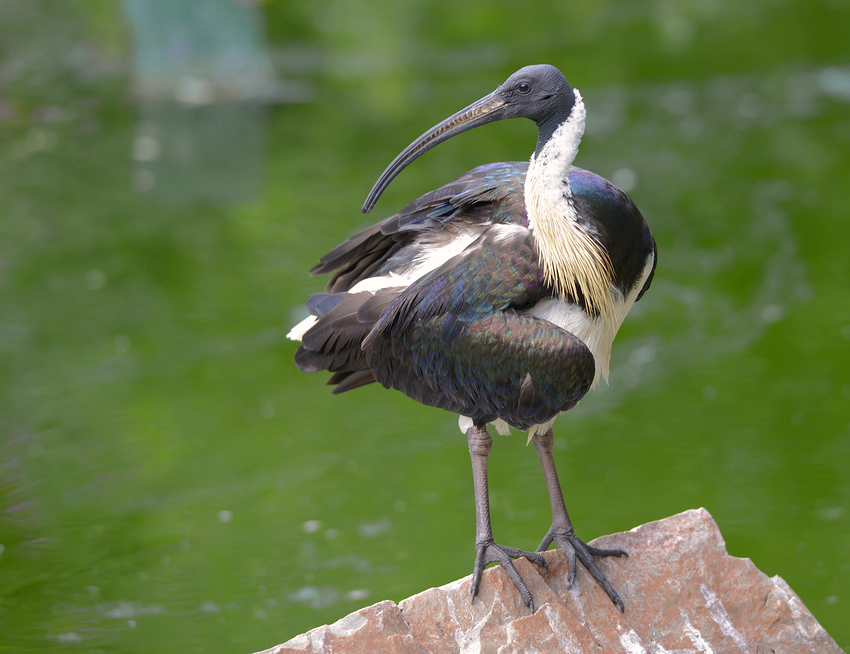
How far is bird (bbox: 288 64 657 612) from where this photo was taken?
3605 mm

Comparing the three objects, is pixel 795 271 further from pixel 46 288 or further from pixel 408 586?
pixel 46 288

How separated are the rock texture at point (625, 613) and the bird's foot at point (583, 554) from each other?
0.03 meters

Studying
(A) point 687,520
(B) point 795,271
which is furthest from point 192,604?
(B) point 795,271

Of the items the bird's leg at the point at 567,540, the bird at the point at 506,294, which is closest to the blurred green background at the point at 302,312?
the bird's leg at the point at 567,540

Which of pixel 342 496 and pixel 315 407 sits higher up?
pixel 315 407

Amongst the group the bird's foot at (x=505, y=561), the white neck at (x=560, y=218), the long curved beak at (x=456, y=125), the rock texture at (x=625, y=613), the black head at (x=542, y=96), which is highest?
the long curved beak at (x=456, y=125)

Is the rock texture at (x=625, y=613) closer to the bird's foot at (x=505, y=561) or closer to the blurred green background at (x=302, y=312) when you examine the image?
the bird's foot at (x=505, y=561)

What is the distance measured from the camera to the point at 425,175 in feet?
31.8

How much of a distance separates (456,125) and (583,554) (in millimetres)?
1705

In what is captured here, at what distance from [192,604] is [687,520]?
2505mm

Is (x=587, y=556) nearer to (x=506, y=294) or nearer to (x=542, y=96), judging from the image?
(x=506, y=294)

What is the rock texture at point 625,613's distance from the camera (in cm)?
357

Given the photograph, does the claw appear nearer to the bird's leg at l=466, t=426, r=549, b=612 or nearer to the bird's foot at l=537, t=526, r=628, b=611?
the bird's foot at l=537, t=526, r=628, b=611

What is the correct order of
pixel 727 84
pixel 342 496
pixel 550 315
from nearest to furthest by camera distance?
pixel 550 315
pixel 342 496
pixel 727 84
